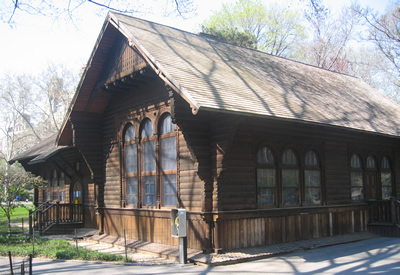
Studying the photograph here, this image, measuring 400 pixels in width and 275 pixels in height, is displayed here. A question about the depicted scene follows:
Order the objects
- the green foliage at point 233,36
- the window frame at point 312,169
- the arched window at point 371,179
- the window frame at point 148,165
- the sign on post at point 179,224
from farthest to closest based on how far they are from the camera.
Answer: the green foliage at point 233,36
the arched window at point 371,179
the window frame at point 312,169
the window frame at point 148,165
the sign on post at point 179,224

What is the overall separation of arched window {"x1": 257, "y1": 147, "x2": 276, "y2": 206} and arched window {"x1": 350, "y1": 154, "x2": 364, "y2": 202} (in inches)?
182

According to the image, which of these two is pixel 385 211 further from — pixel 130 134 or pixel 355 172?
pixel 130 134

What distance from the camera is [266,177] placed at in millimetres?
13312

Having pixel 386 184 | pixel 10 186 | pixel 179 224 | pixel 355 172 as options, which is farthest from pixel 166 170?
pixel 386 184

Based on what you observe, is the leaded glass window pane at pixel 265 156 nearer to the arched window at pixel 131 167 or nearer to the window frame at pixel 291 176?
the window frame at pixel 291 176

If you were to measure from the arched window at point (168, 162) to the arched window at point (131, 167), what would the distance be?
1801 mm

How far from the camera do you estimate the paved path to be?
395 inches

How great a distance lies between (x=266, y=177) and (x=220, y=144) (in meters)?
2.35

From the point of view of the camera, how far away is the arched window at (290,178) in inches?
547

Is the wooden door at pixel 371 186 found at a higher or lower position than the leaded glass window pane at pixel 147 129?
lower

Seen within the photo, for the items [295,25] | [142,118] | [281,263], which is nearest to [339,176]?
[281,263]

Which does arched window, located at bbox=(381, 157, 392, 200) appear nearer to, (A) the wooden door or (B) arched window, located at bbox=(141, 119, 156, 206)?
(A) the wooden door

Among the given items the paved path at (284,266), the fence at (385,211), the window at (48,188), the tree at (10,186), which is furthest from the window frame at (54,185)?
the fence at (385,211)

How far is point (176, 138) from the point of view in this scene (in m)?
13.2
